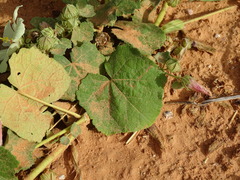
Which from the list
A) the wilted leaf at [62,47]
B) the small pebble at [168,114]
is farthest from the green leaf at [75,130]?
the small pebble at [168,114]

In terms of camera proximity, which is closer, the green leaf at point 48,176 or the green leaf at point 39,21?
the green leaf at point 48,176

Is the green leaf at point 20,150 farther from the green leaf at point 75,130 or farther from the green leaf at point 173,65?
the green leaf at point 173,65

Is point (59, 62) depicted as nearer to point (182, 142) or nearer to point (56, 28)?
point (56, 28)

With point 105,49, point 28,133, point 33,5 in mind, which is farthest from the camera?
point 33,5

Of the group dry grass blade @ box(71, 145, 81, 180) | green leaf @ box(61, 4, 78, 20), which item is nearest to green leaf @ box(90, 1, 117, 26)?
green leaf @ box(61, 4, 78, 20)

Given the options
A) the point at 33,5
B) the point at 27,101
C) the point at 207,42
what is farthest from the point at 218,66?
the point at 33,5
